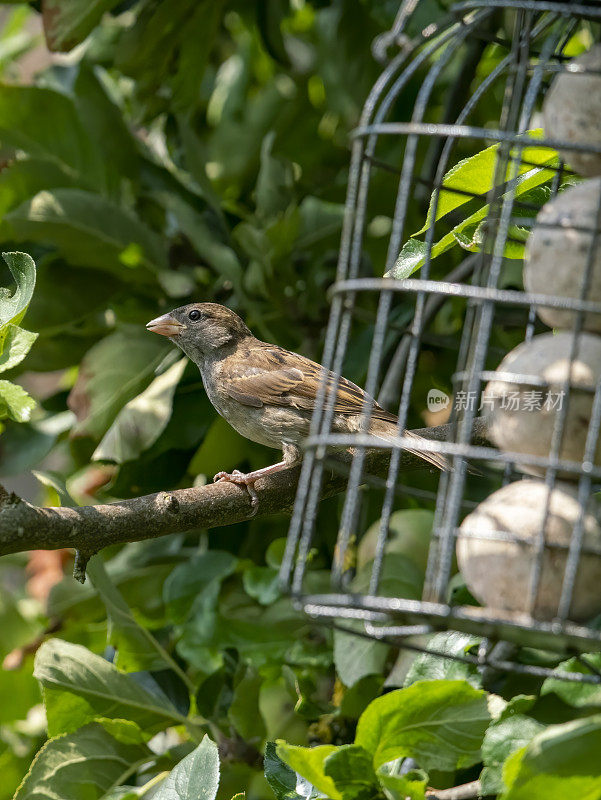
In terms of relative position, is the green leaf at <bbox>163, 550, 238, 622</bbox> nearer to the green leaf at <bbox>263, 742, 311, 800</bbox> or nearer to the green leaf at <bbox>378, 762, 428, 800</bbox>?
the green leaf at <bbox>263, 742, 311, 800</bbox>

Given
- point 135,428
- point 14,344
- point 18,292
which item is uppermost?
point 18,292

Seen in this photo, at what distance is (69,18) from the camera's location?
318 centimetres

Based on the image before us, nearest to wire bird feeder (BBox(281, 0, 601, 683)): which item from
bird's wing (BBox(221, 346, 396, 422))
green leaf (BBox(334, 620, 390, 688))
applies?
green leaf (BBox(334, 620, 390, 688))

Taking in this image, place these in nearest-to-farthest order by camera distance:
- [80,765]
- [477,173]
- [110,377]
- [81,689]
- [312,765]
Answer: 1. [312,765]
2. [477,173]
3. [80,765]
4. [81,689]
5. [110,377]

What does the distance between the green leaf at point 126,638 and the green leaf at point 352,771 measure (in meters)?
1.04

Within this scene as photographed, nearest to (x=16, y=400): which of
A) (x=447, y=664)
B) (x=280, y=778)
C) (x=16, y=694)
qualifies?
(x=280, y=778)

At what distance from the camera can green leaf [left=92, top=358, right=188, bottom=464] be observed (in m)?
3.07

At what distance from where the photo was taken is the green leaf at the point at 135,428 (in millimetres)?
3072

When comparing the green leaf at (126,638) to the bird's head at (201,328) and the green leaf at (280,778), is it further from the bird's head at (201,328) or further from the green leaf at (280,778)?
the bird's head at (201,328)

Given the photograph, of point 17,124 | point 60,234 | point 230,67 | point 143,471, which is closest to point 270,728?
point 143,471

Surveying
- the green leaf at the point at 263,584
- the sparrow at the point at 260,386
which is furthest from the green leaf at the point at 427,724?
the sparrow at the point at 260,386

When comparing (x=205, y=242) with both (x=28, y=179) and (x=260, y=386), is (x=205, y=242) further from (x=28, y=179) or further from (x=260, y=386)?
(x=28, y=179)

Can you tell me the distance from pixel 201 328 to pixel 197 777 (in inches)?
80.8

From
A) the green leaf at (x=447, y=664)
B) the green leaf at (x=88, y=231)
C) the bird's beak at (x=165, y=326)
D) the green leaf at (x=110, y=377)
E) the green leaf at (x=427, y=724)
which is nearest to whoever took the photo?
the green leaf at (x=427, y=724)
